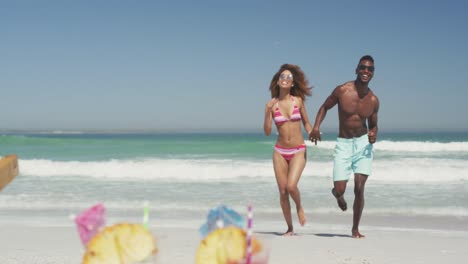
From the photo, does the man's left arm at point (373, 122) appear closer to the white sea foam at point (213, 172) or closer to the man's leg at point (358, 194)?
the man's leg at point (358, 194)

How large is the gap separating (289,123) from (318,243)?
1.41m

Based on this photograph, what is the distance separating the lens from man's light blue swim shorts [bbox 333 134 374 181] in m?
6.39

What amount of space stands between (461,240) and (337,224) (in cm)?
191

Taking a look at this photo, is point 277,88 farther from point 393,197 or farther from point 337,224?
point 393,197

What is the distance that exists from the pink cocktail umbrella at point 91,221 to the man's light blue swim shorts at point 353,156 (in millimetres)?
5409

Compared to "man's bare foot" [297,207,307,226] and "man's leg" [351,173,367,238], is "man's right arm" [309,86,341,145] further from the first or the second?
"man's bare foot" [297,207,307,226]

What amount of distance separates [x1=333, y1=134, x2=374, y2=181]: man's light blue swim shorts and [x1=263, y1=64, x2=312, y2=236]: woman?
43cm

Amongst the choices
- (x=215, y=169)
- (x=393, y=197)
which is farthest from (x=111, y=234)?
(x=215, y=169)

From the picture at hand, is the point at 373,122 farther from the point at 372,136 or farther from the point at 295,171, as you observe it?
the point at 295,171

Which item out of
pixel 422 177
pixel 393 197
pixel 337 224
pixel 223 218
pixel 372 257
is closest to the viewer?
pixel 223 218

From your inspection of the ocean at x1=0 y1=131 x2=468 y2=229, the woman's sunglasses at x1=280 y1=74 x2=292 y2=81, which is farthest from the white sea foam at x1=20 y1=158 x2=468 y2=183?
the woman's sunglasses at x1=280 y1=74 x2=292 y2=81

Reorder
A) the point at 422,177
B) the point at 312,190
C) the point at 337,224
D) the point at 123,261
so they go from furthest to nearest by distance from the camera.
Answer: the point at 422,177 < the point at 312,190 < the point at 337,224 < the point at 123,261

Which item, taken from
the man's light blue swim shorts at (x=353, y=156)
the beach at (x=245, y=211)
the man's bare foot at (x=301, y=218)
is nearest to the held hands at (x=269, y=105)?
the man's light blue swim shorts at (x=353, y=156)

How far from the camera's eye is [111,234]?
1.19 meters
